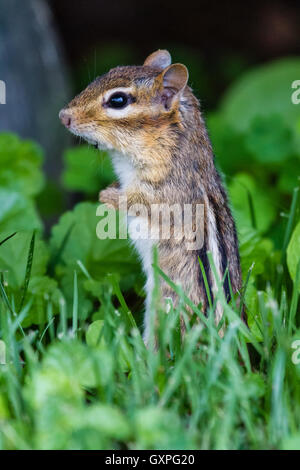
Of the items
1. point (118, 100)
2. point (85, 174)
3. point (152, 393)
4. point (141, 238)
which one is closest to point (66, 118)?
point (118, 100)

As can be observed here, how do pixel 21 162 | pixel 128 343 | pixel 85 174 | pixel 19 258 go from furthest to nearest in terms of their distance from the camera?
pixel 85 174, pixel 21 162, pixel 19 258, pixel 128 343

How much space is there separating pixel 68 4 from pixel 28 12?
1.78 m

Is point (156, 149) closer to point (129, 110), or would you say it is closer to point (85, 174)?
point (129, 110)

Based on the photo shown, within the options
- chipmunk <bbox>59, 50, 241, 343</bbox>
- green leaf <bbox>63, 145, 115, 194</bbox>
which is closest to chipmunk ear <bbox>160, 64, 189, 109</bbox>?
chipmunk <bbox>59, 50, 241, 343</bbox>

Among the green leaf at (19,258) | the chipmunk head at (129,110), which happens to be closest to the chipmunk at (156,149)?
the chipmunk head at (129,110)

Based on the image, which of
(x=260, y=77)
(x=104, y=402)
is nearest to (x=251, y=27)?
(x=260, y=77)

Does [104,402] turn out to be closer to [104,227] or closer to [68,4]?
[104,227]

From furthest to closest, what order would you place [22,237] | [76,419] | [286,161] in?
[286,161], [22,237], [76,419]

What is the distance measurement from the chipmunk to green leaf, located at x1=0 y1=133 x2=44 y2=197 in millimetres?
1051

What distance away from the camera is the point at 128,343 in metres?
2.12

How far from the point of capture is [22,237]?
2.64 m

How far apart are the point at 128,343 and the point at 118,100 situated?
0.87m

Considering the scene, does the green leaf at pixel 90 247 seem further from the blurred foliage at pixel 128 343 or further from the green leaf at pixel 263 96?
the green leaf at pixel 263 96

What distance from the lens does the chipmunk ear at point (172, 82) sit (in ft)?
7.86
